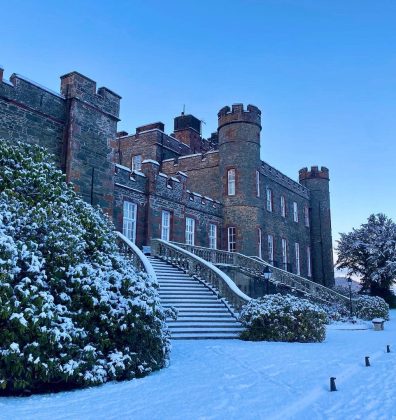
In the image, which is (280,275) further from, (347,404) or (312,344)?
(347,404)

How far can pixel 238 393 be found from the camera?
236 inches

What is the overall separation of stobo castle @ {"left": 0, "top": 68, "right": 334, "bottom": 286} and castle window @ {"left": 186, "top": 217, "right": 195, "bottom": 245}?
2.4 inches

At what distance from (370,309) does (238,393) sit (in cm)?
2047

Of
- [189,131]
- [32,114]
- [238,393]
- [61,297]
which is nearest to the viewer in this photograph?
[238,393]

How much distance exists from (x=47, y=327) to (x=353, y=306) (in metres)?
23.0

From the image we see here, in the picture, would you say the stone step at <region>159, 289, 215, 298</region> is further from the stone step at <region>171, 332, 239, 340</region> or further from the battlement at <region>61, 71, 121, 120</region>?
the battlement at <region>61, 71, 121, 120</region>

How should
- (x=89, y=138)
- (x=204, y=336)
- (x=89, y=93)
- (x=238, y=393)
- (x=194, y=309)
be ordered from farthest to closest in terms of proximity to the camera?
(x=89, y=93), (x=89, y=138), (x=194, y=309), (x=204, y=336), (x=238, y=393)

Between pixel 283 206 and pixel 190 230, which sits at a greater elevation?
pixel 283 206

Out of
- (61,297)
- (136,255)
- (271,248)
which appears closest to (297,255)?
(271,248)

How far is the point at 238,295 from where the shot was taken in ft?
48.3

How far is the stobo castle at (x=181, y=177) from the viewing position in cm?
1506

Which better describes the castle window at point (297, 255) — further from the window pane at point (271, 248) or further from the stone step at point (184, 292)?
the stone step at point (184, 292)

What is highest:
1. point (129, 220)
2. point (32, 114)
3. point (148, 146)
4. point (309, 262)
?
point (148, 146)

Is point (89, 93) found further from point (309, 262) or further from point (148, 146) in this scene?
point (309, 262)
